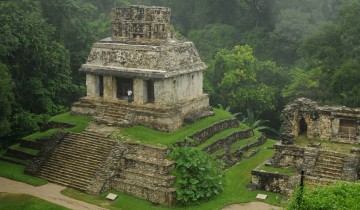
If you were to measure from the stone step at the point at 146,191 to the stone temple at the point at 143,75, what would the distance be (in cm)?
408

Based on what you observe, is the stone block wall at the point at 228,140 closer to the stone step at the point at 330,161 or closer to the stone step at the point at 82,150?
the stone step at the point at 82,150

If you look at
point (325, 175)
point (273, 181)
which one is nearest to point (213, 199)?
point (273, 181)

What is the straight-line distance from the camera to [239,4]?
51.2 m

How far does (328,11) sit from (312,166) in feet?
121

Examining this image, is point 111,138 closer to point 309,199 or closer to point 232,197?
point 232,197

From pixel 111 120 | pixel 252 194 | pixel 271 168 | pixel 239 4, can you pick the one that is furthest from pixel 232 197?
pixel 239 4

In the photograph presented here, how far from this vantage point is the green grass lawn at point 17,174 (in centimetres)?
2320

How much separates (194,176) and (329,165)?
232 inches

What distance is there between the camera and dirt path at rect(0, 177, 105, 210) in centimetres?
2092

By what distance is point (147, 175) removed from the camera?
72.9 feet

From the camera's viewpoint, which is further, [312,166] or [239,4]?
[239,4]

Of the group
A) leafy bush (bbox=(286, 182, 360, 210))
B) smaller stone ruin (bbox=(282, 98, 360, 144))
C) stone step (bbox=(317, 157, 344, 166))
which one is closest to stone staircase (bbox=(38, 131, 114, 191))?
smaller stone ruin (bbox=(282, 98, 360, 144))

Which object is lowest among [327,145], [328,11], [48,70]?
[327,145]

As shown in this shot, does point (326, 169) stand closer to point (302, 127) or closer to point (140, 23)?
point (302, 127)
